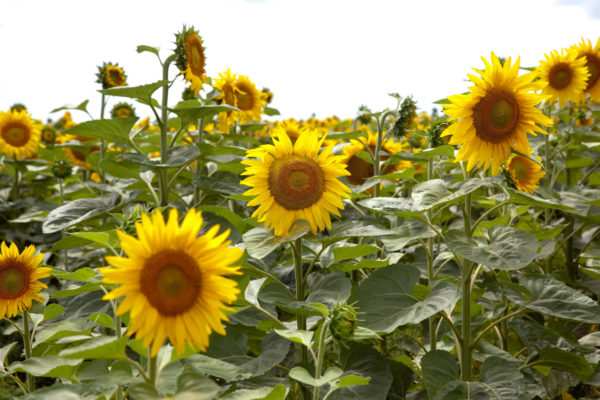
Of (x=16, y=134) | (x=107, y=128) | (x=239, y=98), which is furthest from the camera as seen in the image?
(x=16, y=134)

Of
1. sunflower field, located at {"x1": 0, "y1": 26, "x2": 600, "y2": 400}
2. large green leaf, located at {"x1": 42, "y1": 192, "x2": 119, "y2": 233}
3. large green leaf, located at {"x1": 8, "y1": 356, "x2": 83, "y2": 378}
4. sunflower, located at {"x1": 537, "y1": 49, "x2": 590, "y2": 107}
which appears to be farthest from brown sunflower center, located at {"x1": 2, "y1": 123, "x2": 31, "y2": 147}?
sunflower, located at {"x1": 537, "y1": 49, "x2": 590, "y2": 107}

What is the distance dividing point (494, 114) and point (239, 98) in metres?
1.88

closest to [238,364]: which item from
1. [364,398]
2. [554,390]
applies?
[364,398]

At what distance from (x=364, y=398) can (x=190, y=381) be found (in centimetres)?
61

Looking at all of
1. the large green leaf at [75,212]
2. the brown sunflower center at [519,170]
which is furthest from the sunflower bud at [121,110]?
the brown sunflower center at [519,170]

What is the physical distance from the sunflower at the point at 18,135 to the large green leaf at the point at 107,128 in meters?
2.41

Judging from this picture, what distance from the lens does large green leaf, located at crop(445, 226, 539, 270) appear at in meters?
1.64

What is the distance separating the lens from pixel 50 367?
140 centimetres

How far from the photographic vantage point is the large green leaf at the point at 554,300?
1755 millimetres

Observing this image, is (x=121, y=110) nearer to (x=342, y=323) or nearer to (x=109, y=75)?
(x=109, y=75)

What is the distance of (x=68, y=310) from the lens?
85.6 inches

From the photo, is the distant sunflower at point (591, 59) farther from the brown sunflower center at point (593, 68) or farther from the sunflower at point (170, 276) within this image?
the sunflower at point (170, 276)

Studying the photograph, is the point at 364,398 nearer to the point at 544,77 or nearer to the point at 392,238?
the point at 392,238

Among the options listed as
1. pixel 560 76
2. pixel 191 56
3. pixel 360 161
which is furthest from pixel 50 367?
pixel 560 76
